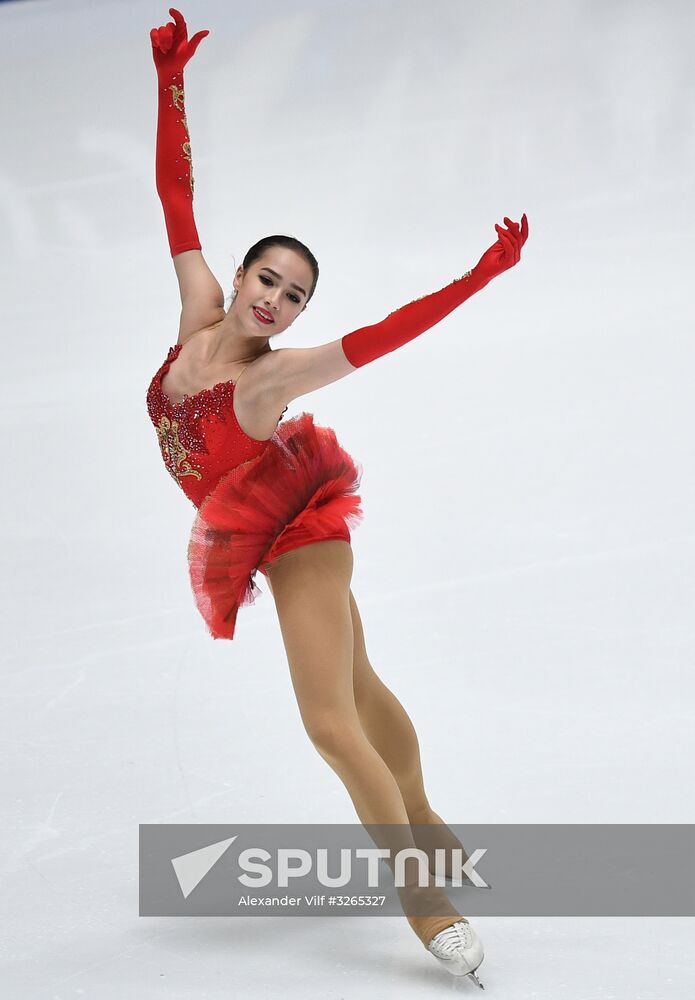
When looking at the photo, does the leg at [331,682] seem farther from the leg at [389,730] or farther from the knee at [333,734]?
the leg at [389,730]

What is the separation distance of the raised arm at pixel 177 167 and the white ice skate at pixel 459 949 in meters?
1.40

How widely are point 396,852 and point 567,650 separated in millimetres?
1315

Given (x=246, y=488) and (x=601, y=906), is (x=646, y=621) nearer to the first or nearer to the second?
(x=601, y=906)

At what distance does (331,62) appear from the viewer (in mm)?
7426

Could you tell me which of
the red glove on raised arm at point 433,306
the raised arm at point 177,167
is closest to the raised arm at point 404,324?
the red glove on raised arm at point 433,306

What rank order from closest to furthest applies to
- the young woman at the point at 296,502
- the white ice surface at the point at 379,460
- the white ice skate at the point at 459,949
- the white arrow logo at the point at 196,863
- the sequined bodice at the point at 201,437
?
the white ice skate at the point at 459,949 < the young woman at the point at 296,502 < the sequined bodice at the point at 201,437 < the white ice surface at the point at 379,460 < the white arrow logo at the point at 196,863

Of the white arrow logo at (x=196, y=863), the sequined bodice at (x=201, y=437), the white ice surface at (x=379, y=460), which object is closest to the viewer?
the sequined bodice at (x=201, y=437)

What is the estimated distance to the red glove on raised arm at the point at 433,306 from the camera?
2.31 metres

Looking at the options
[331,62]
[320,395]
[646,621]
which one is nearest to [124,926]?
[646,621]

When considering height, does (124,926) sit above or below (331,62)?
below

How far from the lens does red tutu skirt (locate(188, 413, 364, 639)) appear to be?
8.45ft

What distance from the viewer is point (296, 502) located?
2.60 metres

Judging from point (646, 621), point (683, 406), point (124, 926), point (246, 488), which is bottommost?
point (124, 926)

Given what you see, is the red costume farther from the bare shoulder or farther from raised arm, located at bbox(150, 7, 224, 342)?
raised arm, located at bbox(150, 7, 224, 342)
